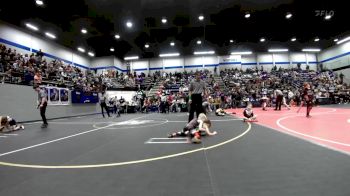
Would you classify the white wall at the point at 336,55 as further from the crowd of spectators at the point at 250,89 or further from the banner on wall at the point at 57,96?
the banner on wall at the point at 57,96

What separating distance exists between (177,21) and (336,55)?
85.3ft

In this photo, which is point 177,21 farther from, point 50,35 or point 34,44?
point 34,44

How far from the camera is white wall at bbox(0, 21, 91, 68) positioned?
19.4 meters

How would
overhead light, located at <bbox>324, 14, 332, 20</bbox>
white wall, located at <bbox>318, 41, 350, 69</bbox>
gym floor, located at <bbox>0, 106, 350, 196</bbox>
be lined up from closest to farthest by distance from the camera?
gym floor, located at <bbox>0, 106, 350, 196</bbox>, overhead light, located at <bbox>324, 14, 332, 20</bbox>, white wall, located at <bbox>318, 41, 350, 69</bbox>

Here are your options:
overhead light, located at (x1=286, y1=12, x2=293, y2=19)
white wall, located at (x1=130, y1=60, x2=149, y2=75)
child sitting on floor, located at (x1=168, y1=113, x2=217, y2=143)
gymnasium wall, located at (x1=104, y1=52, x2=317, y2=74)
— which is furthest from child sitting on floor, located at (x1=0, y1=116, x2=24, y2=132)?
gymnasium wall, located at (x1=104, y1=52, x2=317, y2=74)

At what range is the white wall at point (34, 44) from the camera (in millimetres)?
19391

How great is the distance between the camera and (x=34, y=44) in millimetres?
22453

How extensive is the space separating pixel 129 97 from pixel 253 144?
23.3m

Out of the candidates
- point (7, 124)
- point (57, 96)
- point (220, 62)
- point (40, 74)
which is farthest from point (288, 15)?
point (7, 124)

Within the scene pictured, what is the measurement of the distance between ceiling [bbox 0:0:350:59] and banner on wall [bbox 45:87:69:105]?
5.38 meters

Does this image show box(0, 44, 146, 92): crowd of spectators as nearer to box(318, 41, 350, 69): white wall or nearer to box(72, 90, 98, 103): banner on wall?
box(72, 90, 98, 103): banner on wall

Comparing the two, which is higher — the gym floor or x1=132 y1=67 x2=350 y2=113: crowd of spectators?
x1=132 y1=67 x2=350 y2=113: crowd of spectators

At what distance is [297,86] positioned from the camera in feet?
89.7

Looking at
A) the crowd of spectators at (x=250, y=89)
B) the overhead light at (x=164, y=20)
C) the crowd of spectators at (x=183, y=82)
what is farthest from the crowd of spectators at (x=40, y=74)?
the overhead light at (x=164, y=20)
